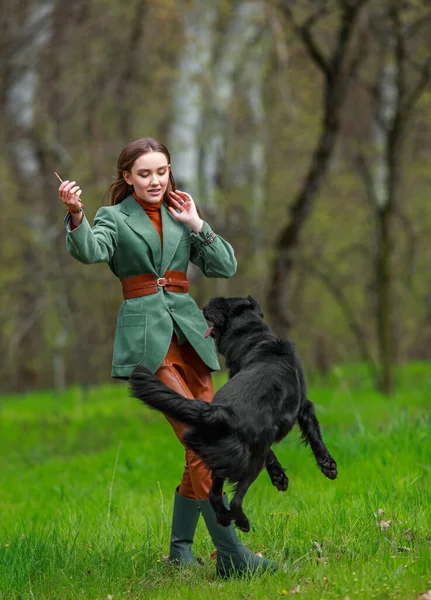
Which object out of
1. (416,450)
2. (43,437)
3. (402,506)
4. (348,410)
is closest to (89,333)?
(43,437)

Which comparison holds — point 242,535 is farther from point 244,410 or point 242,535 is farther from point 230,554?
point 244,410

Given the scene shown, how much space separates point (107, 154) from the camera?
1752 cm

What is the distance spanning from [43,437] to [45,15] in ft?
17.9

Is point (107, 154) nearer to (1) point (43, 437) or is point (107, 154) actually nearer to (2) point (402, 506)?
(1) point (43, 437)

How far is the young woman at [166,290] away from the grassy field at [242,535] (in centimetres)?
26

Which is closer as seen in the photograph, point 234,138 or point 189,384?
point 189,384

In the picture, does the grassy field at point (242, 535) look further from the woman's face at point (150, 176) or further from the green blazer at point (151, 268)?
the woman's face at point (150, 176)

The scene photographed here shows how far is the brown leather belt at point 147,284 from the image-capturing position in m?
4.00

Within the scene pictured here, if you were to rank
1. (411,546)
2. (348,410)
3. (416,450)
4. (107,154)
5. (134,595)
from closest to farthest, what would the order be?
(134,595) < (411,546) < (416,450) < (348,410) < (107,154)

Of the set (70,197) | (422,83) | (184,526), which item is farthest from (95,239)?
(422,83)

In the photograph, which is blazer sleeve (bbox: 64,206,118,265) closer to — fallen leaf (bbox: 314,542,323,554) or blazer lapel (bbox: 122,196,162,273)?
blazer lapel (bbox: 122,196,162,273)

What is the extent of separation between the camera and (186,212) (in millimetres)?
4027

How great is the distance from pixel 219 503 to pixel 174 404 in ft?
1.57

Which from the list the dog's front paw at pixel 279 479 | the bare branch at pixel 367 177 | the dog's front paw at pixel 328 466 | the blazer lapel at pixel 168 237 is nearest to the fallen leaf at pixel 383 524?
the dog's front paw at pixel 328 466
